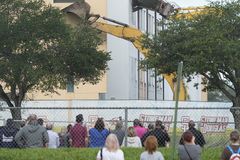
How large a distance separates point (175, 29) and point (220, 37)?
3747 millimetres

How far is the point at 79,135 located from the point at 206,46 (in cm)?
1911

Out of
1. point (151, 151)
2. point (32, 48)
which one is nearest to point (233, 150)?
point (151, 151)

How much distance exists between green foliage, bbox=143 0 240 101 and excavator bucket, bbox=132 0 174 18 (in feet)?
64.9

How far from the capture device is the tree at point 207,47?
35906mm

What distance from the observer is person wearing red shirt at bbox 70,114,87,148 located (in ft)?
59.3

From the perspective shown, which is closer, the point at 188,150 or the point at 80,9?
the point at 188,150

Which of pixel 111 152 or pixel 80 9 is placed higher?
pixel 80 9

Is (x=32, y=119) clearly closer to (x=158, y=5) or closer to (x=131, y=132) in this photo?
(x=131, y=132)

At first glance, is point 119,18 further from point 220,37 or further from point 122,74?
point 220,37

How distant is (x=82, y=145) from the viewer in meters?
18.1

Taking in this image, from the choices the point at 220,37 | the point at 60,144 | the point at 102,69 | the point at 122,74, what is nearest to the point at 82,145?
the point at 60,144

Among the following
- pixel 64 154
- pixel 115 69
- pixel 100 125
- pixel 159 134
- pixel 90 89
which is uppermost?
pixel 115 69

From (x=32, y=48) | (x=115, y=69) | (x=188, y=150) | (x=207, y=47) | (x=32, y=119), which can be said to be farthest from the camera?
(x=115, y=69)

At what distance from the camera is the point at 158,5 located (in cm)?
6116
